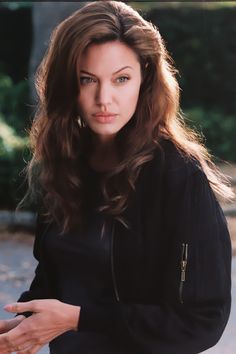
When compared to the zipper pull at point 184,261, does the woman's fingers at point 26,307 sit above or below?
below

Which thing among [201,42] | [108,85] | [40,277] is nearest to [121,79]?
[108,85]

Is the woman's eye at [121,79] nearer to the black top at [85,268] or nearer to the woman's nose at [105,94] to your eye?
the woman's nose at [105,94]

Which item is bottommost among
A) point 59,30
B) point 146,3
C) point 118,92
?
point 118,92

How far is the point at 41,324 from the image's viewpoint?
1.71 m

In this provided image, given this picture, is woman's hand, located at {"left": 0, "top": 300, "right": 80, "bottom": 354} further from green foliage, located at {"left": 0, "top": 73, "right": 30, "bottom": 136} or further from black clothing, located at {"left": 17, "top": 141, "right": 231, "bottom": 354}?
green foliage, located at {"left": 0, "top": 73, "right": 30, "bottom": 136}

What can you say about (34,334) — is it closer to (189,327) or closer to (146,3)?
(189,327)

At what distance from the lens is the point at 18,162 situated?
26.7 feet

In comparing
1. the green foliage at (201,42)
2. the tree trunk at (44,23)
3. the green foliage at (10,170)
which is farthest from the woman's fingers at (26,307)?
the green foliage at (201,42)

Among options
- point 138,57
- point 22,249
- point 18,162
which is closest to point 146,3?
point 18,162

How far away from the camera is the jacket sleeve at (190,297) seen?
5.47ft

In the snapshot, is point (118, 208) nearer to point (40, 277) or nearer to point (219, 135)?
point (40, 277)

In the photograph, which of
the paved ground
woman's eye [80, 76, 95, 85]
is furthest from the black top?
the paved ground

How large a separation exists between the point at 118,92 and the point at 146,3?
12751 millimetres

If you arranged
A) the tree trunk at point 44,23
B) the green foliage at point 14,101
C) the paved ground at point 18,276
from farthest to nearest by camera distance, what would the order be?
1. the green foliage at point 14,101
2. the tree trunk at point 44,23
3. the paved ground at point 18,276
